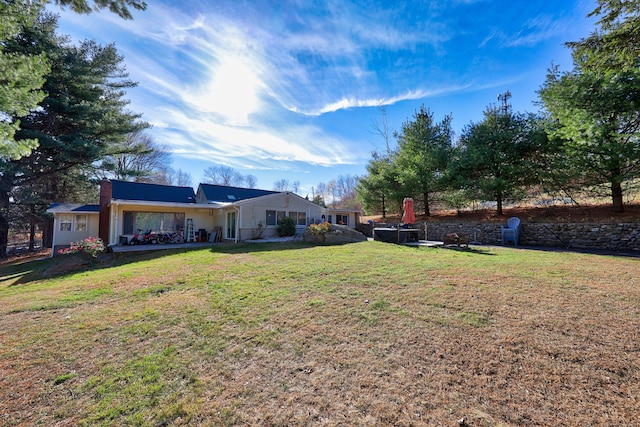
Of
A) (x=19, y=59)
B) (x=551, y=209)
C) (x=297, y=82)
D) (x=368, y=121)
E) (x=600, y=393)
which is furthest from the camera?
(x=368, y=121)

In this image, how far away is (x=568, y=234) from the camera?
11.2 m

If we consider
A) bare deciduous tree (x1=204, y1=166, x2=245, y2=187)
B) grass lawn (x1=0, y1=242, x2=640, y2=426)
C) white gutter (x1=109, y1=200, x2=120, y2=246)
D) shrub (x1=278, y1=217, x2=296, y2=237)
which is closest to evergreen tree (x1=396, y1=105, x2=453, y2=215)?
shrub (x1=278, y1=217, x2=296, y2=237)

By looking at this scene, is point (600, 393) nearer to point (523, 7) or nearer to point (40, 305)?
point (40, 305)

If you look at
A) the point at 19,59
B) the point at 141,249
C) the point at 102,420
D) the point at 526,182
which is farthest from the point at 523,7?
the point at 141,249

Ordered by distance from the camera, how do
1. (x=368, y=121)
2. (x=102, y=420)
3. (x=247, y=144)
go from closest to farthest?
(x=102, y=420), (x=247, y=144), (x=368, y=121)

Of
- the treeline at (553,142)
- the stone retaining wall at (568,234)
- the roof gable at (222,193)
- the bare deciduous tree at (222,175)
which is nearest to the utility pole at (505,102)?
the treeline at (553,142)

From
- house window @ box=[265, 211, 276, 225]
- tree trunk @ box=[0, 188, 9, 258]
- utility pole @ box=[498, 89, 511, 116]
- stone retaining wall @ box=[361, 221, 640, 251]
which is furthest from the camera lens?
house window @ box=[265, 211, 276, 225]

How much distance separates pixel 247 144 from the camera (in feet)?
60.6

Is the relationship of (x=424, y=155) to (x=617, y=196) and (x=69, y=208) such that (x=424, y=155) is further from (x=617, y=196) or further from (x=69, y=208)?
(x=69, y=208)

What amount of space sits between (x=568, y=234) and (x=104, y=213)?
23358mm

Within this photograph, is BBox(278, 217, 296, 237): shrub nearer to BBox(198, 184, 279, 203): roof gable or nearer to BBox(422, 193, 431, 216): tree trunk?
BBox(198, 184, 279, 203): roof gable

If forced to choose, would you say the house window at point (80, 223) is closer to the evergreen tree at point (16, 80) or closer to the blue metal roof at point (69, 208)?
the blue metal roof at point (69, 208)

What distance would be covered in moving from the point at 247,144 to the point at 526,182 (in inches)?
727

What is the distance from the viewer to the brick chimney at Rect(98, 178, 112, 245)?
41.4ft
